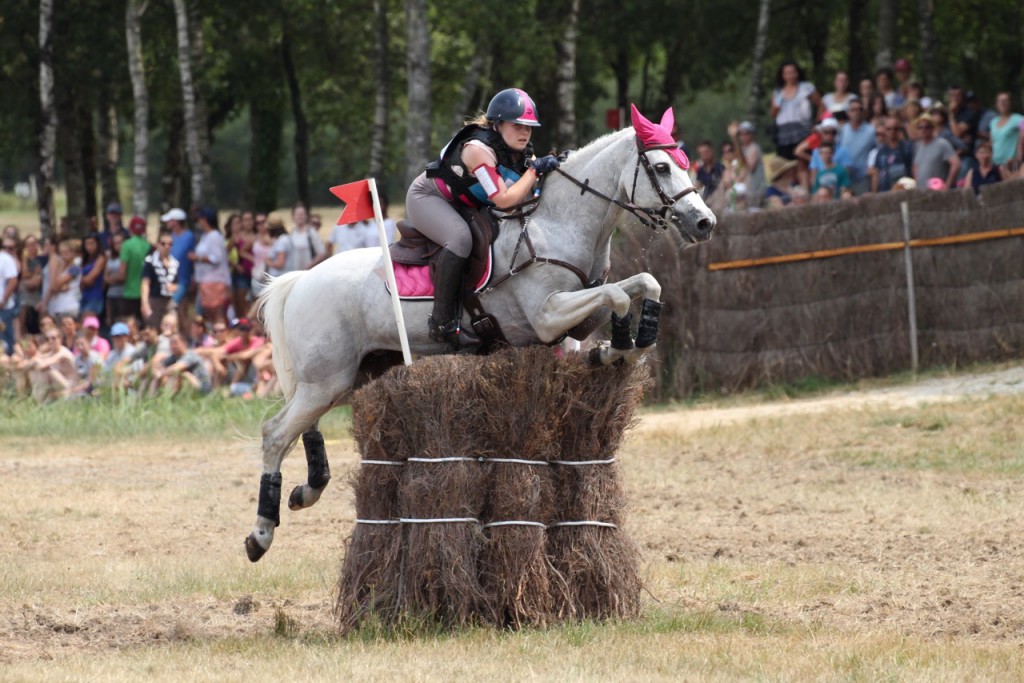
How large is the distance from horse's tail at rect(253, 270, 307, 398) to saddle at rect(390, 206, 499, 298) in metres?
1.25

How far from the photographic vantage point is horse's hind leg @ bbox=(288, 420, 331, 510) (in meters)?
10.2

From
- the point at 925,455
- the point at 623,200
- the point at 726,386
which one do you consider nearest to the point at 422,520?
the point at 623,200

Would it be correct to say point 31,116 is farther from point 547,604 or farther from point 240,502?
point 547,604

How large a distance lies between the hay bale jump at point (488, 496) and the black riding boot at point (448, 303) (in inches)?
25.5

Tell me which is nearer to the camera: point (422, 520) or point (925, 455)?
point (422, 520)

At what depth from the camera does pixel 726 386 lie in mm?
18453

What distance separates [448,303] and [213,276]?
12240mm

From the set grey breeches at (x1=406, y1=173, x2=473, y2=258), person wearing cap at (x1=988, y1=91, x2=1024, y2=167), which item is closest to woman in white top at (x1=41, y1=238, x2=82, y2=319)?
person wearing cap at (x1=988, y1=91, x2=1024, y2=167)

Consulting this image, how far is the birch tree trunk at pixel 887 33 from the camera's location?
25295mm

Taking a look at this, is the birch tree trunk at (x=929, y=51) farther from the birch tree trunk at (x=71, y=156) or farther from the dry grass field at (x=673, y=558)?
the birch tree trunk at (x=71, y=156)

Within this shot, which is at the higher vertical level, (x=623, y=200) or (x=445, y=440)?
(x=623, y=200)

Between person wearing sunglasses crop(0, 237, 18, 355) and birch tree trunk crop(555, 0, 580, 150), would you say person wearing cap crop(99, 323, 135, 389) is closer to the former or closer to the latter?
person wearing sunglasses crop(0, 237, 18, 355)

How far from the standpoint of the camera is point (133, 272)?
70.6 feet

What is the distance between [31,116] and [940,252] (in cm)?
2473
